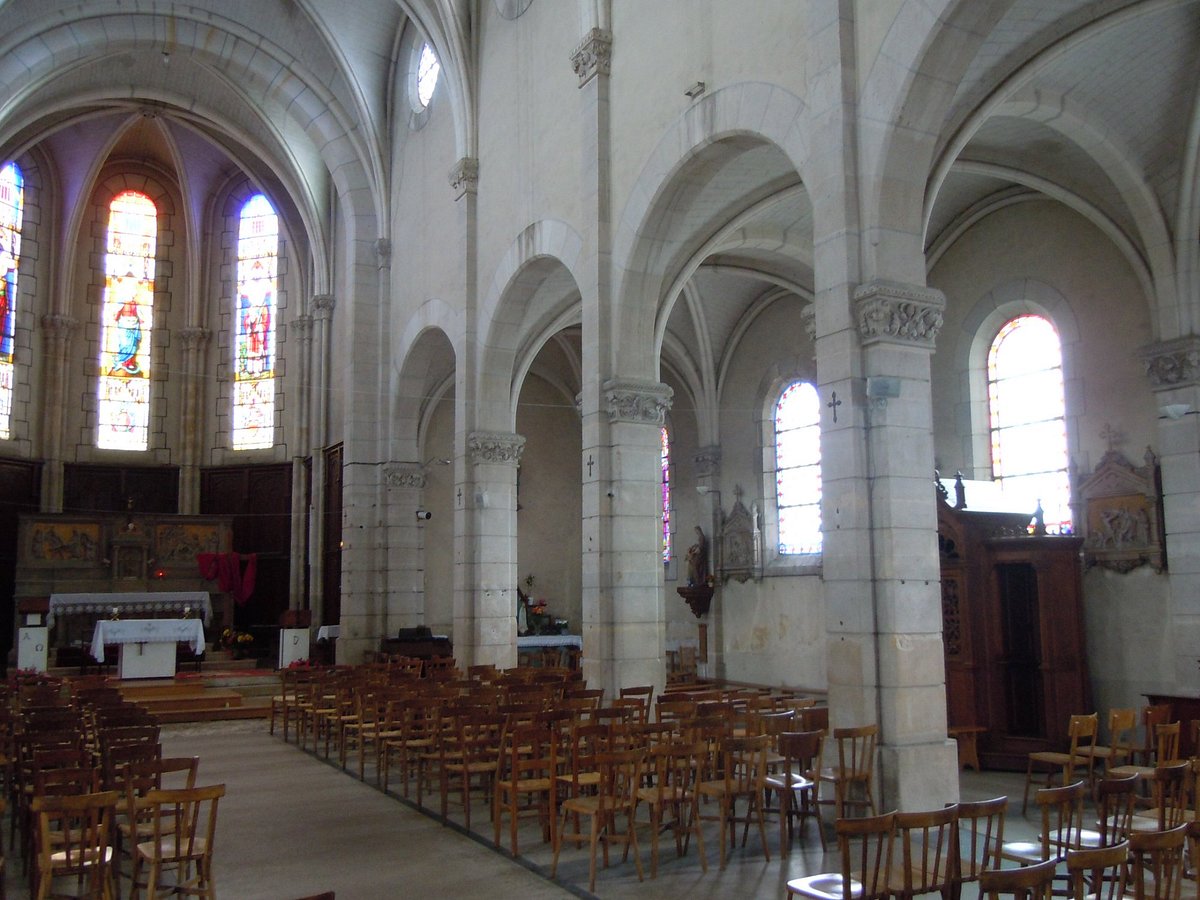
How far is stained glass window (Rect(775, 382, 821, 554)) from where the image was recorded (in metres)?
19.8

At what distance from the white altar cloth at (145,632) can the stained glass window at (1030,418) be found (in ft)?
48.5

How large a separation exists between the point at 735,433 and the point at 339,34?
11.5 metres

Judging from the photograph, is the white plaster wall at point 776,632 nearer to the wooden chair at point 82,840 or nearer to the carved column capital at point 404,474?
the carved column capital at point 404,474

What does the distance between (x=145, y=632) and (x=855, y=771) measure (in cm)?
1554

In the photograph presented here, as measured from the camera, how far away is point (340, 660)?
2130cm

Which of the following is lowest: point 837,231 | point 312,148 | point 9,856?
point 9,856

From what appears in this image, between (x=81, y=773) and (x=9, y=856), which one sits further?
(x=9, y=856)

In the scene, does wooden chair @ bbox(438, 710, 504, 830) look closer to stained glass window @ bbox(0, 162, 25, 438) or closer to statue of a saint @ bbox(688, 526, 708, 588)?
statue of a saint @ bbox(688, 526, 708, 588)

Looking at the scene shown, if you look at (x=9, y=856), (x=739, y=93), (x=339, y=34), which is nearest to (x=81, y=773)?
(x=9, y=856)

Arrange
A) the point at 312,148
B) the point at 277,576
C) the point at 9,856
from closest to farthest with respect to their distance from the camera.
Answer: the point at 9,856 < the point at 312,148 < the point at 277,576

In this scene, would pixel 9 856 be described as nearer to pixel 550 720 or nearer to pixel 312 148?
pixel 550 720

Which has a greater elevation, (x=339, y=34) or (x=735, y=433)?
(x=339, y=34)

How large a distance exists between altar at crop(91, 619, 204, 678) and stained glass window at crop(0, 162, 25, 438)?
930cm

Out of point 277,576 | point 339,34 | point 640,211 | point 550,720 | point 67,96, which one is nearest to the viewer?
point 550,720
